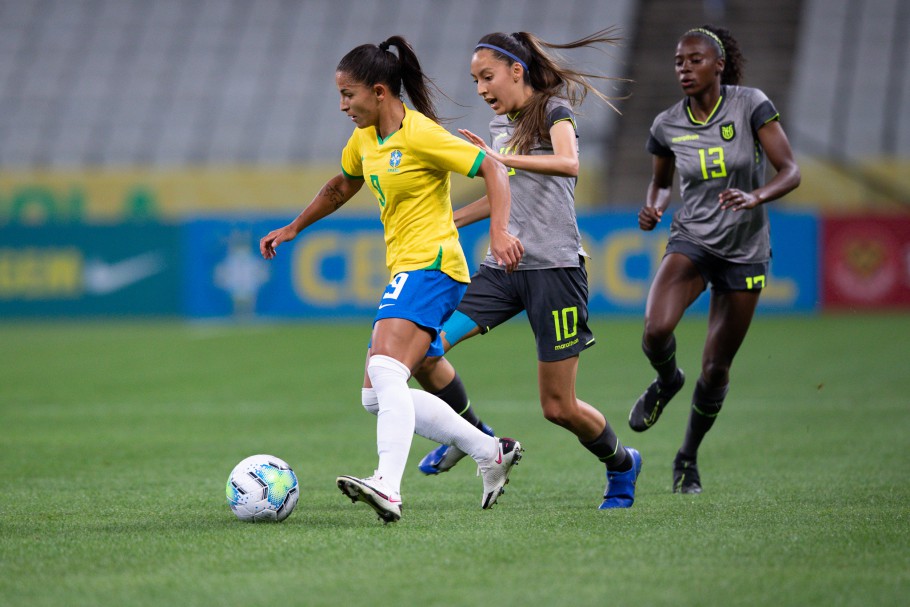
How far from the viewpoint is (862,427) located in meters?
8.46

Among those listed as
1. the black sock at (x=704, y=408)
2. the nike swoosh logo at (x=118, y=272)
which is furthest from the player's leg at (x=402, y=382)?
the nike swoosh logo at (x=118, y=272)

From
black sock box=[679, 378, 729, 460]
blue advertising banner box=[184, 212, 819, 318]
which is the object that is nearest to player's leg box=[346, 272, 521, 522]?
black sock box=[679, 378, 729, 460]

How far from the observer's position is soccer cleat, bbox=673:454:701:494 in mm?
6043

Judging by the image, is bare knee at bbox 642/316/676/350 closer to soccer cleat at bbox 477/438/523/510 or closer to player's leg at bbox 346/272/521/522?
soccer cleat at bbox 477/438/523/510

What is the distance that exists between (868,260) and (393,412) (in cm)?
1572

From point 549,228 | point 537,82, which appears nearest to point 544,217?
point 549,228

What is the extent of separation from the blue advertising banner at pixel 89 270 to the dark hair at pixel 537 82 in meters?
16.1

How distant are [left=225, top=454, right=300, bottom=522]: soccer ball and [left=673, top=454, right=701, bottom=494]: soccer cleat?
1937 mm

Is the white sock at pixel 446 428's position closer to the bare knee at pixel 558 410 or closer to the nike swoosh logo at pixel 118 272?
the bare knee at pixel 558 410

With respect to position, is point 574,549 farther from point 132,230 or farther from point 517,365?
point 132,230

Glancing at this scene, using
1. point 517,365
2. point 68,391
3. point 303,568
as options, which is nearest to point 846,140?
point 517,365

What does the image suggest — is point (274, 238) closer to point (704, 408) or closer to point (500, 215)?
point (500, 215)

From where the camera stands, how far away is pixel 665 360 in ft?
21.0

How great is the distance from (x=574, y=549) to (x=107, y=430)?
519 centimetres
